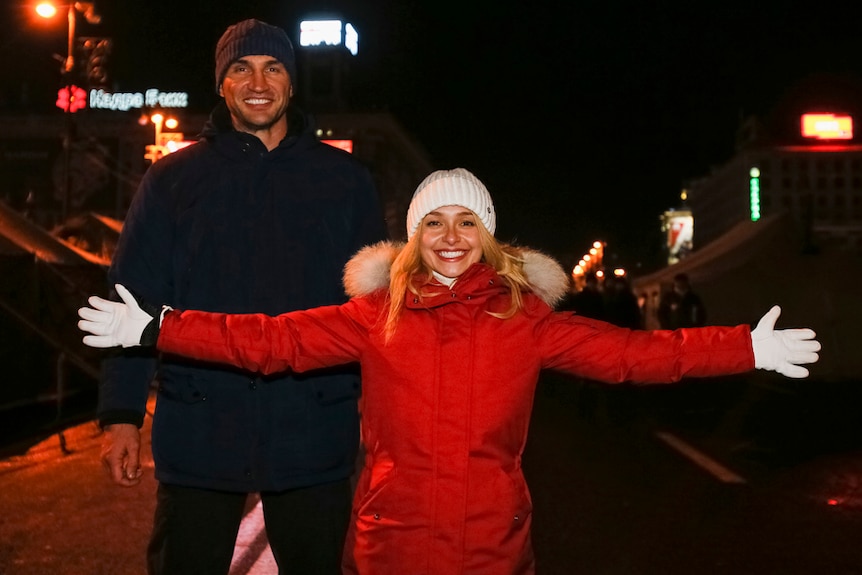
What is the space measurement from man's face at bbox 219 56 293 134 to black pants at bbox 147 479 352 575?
48.3 inches

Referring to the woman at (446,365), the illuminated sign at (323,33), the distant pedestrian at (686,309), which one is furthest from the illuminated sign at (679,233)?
the woman at (446,365)

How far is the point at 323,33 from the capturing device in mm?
80625

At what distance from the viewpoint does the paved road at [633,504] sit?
17.1 feet

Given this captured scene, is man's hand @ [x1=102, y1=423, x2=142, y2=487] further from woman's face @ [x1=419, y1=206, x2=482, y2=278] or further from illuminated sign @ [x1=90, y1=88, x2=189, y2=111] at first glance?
illuminated sign @ [x1=90, y1=88, x2=189, y2=111]

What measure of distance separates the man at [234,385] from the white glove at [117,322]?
27 cm

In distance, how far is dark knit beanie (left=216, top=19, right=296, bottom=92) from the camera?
309 centimetres

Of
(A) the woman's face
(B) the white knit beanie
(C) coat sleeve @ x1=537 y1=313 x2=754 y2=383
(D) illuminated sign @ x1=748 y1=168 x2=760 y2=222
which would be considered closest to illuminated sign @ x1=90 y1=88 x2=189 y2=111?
(D) illuminated sign @ x1=748 y1=168 x2=760 y2=222

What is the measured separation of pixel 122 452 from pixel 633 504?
189 inches

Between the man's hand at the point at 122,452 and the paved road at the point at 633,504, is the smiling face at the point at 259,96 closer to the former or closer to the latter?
the man's hand at the point at 122,452

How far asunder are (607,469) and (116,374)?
6138mm

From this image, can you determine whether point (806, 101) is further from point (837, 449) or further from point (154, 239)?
point (154, 239)

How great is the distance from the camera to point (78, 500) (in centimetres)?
663

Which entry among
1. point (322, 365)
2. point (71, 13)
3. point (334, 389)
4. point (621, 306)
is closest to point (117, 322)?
point (322, 365)

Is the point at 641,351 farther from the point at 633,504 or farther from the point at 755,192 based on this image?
the point at 755,192
